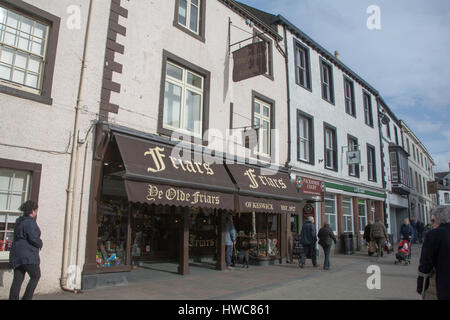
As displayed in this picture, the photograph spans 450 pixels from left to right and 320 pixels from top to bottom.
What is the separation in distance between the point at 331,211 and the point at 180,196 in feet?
38.4

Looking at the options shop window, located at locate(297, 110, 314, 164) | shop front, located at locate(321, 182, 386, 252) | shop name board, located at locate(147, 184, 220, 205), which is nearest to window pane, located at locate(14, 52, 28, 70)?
shop name board, located at locate(147, 184, 220, 205)

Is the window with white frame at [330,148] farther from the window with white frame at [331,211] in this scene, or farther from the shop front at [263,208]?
the shop front at [263,208]

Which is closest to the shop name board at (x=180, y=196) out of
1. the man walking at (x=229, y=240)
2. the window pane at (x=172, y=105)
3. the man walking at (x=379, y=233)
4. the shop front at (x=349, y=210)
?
the man walking at (x=229, y=240)

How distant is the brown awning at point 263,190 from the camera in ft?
34.6

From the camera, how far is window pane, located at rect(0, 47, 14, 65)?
712cm

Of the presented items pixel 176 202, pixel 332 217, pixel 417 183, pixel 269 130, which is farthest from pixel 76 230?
pixel 417 183

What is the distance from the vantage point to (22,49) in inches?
290

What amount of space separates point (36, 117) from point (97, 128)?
1321mm

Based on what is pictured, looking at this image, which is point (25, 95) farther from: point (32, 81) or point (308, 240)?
point (308, 240)

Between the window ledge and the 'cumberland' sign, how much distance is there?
645 centimetres

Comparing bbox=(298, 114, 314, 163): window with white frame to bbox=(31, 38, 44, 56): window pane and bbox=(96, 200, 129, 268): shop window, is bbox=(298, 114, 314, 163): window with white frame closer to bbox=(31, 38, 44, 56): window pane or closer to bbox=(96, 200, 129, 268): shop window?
bbox=(96, 200, 129, 268): shop window

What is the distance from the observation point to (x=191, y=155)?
392 inches

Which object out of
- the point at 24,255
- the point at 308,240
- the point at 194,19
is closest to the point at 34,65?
the point at 24,255

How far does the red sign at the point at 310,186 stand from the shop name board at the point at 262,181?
2048 mm
